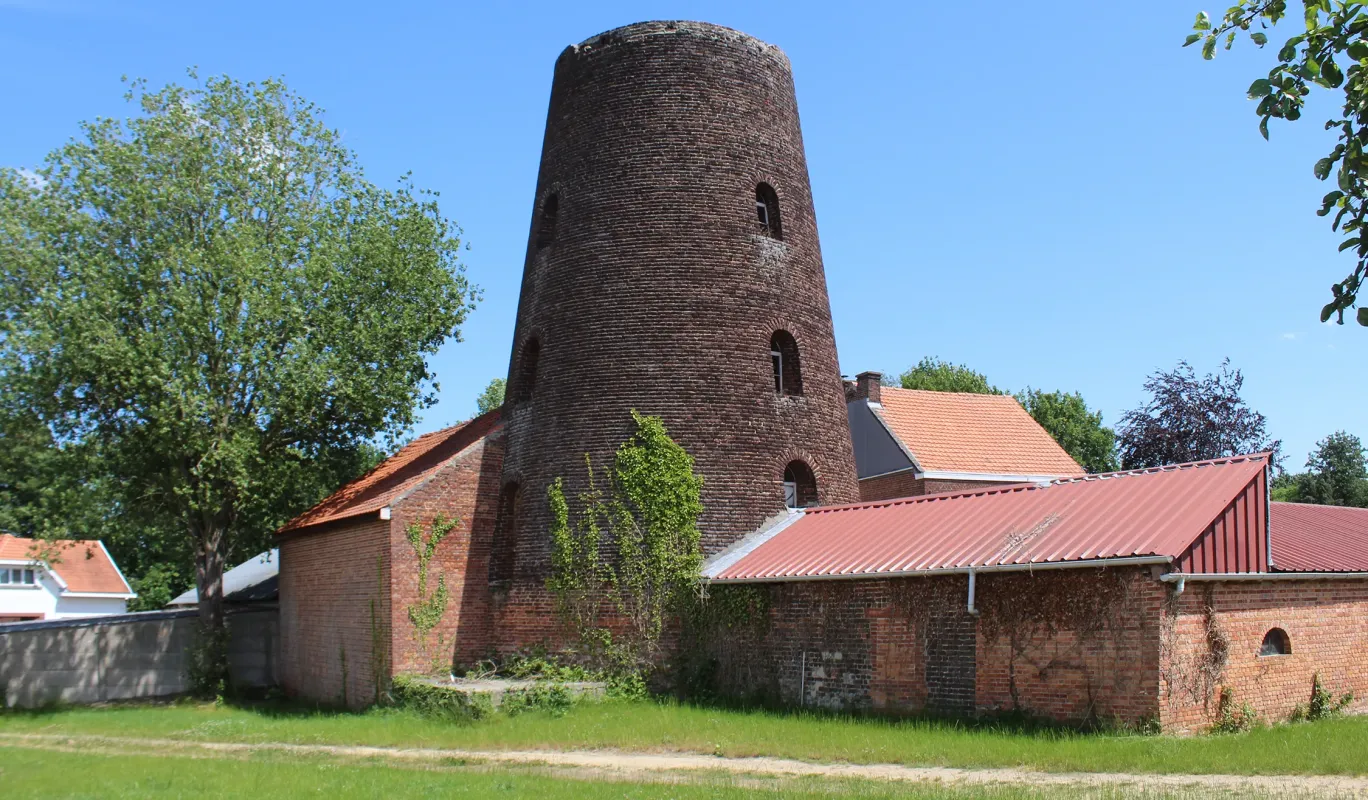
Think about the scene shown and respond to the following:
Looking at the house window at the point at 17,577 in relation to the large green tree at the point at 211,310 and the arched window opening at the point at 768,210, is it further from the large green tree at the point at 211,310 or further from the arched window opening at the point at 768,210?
the arched window opening at the point at 768,210

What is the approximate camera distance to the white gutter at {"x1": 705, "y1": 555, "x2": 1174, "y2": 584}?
13.5 metres

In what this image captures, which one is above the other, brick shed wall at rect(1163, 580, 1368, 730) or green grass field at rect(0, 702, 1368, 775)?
brick shed wall at rect(1163, 580, 1368, 730)

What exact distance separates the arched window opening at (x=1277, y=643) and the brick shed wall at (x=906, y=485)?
1298cm

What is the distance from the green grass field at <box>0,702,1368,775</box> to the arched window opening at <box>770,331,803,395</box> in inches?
233

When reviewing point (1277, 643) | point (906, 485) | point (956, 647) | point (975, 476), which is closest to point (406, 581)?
point (956, 647)

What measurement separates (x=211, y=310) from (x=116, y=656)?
8.34 metres

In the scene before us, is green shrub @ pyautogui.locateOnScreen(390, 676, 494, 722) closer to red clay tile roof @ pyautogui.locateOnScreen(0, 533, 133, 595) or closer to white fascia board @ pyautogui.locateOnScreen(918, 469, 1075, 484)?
white fascia board @ pyautogui.locateOnScreen(918, 469, 1075, 484)

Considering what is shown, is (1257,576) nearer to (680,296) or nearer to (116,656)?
(680,296)

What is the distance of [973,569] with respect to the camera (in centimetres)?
1499

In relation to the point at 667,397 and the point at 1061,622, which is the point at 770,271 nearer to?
the point at 667,397

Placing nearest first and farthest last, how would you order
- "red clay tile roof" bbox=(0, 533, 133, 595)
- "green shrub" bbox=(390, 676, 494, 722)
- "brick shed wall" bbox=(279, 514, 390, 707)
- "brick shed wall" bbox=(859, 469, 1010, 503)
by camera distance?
"green shrub" bbox=(390, 676, 494, 722), "brick shed wall" bbox=(279, 514, 390, 707), "brick shed wall" bbox=(859, 469, 1010, 503), "red clay tile roof" bbox=(0, 533, 133, 595)

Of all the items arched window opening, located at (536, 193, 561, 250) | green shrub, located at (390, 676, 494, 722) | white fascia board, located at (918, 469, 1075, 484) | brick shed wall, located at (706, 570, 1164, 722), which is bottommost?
green shrub, located at (390, 676, 494, 722)

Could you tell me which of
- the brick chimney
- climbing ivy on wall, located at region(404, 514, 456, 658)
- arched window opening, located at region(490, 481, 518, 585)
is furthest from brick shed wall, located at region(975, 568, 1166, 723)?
the brick chimney

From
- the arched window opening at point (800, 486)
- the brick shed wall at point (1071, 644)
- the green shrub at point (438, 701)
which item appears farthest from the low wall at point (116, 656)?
the brick shed wall at point (1071, 644)
